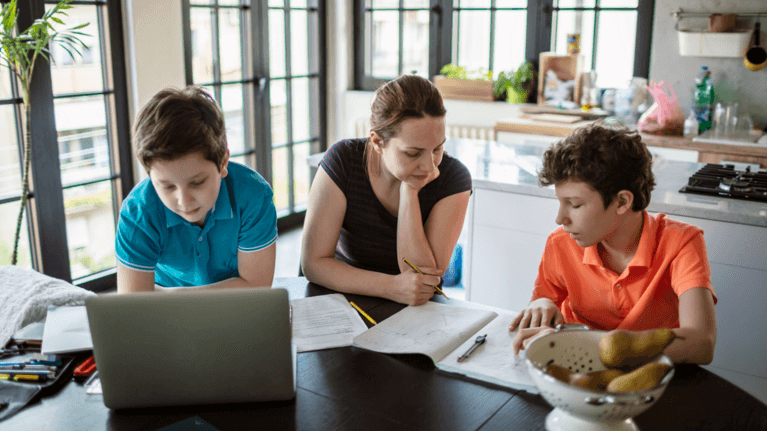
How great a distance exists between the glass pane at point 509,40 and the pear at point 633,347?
12.5ft

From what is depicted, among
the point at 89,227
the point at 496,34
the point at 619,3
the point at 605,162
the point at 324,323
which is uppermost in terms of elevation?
the point at 619,3

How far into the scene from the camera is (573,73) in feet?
13.9

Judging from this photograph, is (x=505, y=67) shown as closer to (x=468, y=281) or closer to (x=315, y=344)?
(x=468, y=281)

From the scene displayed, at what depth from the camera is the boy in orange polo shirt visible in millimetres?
1339

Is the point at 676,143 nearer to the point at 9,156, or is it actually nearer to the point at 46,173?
the point at 46,173

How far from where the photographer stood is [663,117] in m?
3.74

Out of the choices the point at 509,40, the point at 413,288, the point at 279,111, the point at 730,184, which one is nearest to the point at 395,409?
the point at 413,288

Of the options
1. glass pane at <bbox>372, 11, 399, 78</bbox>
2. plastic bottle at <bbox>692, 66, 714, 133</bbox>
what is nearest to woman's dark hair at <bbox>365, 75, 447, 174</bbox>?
plastic bottle at <bbox>692, 66, 714, 133</bbox>

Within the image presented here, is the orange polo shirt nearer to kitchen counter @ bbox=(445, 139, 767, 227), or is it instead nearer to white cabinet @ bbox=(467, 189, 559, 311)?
kitchen counter @ bbox=(445, 139, 767, 227)

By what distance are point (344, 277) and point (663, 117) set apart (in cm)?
283

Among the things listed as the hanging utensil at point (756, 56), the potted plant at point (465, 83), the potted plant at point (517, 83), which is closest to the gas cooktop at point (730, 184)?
the hanging utensil at point (756, 56)

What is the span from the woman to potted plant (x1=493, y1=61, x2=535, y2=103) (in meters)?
2.77

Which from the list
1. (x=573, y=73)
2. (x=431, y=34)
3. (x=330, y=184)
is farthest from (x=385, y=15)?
Answer: (x=330, y=184)

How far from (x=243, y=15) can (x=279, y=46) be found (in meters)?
0.38
